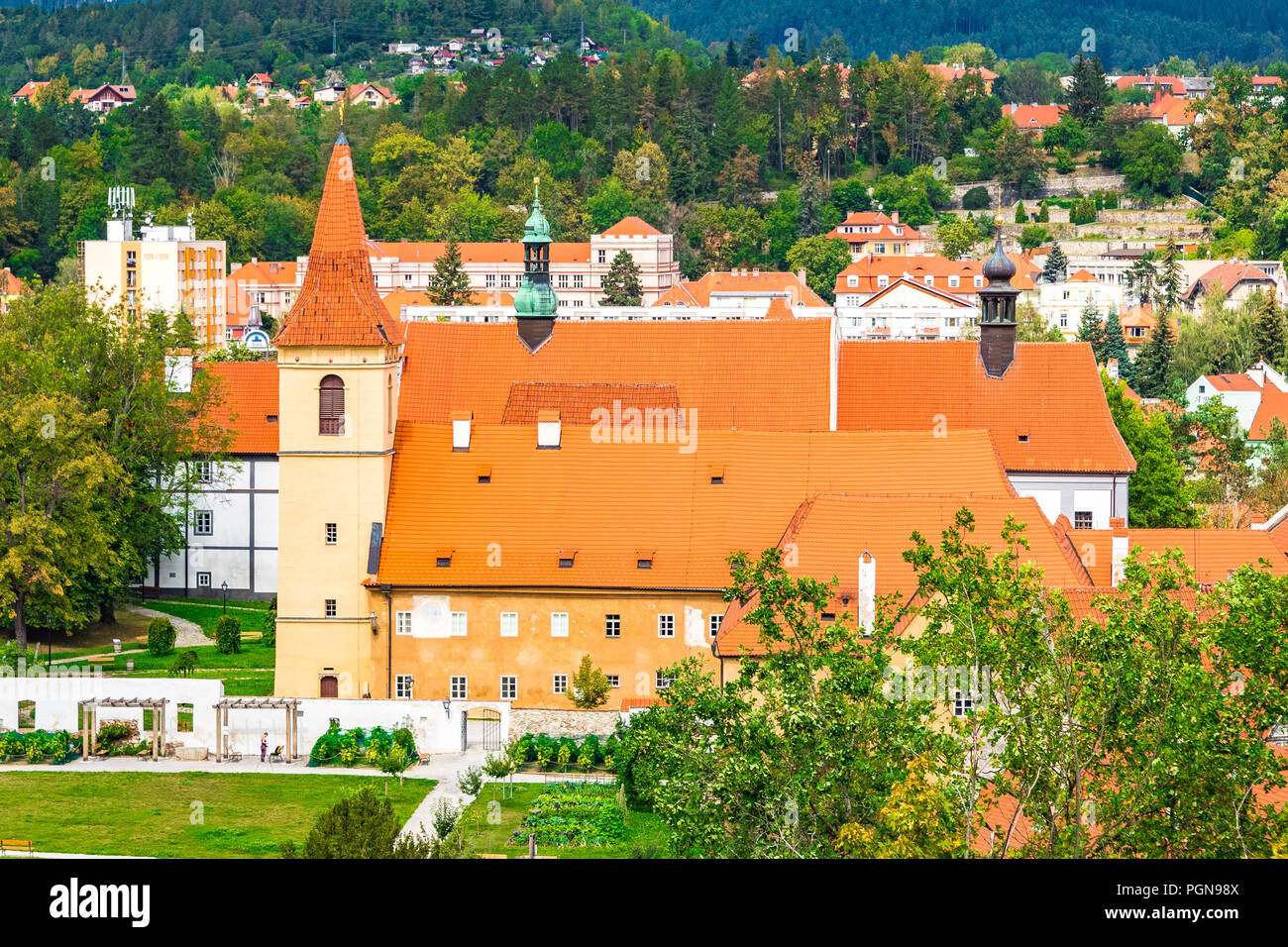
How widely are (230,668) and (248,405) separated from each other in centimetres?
1620

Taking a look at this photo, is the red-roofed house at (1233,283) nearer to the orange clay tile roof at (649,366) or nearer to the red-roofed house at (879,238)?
the red-roofed house at (879,238)

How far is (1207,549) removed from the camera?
46969 mm

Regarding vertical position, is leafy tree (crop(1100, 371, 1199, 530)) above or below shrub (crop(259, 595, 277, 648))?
above

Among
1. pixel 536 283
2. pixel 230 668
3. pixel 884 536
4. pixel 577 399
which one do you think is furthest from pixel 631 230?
pixel 884 536

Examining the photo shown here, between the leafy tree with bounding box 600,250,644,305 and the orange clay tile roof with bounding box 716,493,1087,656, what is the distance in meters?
119

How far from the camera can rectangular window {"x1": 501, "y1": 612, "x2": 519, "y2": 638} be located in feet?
152

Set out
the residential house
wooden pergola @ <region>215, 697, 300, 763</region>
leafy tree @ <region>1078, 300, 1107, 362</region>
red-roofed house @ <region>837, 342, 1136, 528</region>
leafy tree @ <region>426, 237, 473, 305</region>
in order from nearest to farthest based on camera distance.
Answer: wooden pergola @ <region>215, 697, 300, 763</region> → red-roofed house @ <region>837, 342, 1136, 528</region> → leafy tree @ <region>1078, 300, 1107, 362</region> → leafy tree @ <region>426, 237, 473, 305</region> → the residential house

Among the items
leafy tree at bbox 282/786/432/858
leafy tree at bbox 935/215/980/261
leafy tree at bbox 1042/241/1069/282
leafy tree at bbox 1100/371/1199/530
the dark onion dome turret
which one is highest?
leafy tree at bbox 935/215/980/261

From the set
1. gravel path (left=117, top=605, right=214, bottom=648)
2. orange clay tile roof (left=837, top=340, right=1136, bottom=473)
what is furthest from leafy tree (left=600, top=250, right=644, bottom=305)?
orange clay tile roof (left=837, top=340, right=1136, bottom=473)

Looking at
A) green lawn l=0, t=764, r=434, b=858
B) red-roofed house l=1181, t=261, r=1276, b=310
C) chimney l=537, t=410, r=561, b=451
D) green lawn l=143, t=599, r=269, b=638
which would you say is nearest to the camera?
green lawn l=0, t=764, r=434, b=858

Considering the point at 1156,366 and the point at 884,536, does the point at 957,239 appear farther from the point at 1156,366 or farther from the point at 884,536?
the point at 884,536

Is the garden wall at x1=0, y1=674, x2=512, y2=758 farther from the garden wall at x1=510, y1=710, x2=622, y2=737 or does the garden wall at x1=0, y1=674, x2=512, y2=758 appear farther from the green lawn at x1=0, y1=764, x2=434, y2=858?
the green lawn at x1=0, y1=764, x2=434, y2=858

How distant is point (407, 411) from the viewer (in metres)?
56.9
